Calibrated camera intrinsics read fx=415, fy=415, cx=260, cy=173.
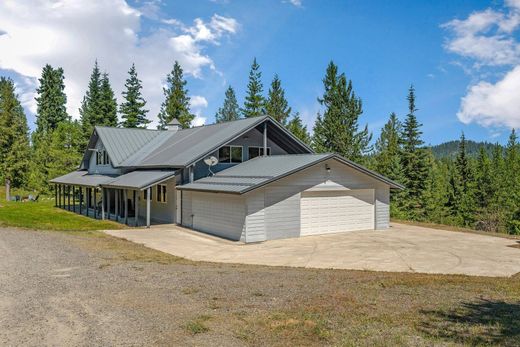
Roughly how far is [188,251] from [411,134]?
36.7 m

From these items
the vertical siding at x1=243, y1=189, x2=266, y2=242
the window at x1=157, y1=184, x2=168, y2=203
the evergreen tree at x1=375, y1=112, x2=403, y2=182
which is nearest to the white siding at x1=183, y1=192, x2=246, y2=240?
the vertical siding at x1=243, y1=189, x2=266, y2=242

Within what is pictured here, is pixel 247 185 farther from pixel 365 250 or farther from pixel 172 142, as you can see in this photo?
pixel 172 142

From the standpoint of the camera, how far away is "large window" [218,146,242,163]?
22.2m

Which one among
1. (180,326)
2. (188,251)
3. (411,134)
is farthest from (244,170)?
(411,134)

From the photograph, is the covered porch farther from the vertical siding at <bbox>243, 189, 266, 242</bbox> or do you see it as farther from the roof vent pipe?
the roof vent pipe

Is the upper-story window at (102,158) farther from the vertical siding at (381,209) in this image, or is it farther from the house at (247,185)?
the vertical siding at (381,209)

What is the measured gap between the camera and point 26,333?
19.8 feet

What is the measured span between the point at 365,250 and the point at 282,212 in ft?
13.8

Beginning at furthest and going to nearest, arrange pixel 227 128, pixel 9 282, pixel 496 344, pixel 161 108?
pixel 161 108, pixel 227 128, pixel 9 282, pixel 496 344

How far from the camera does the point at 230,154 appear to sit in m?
22.5

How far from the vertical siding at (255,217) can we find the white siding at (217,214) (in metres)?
0.22

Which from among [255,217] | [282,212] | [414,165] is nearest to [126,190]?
[255,217]

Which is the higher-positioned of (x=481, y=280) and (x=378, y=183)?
(x=378, y=183)

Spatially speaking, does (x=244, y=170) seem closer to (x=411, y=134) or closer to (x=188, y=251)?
(x=188, y=251)
